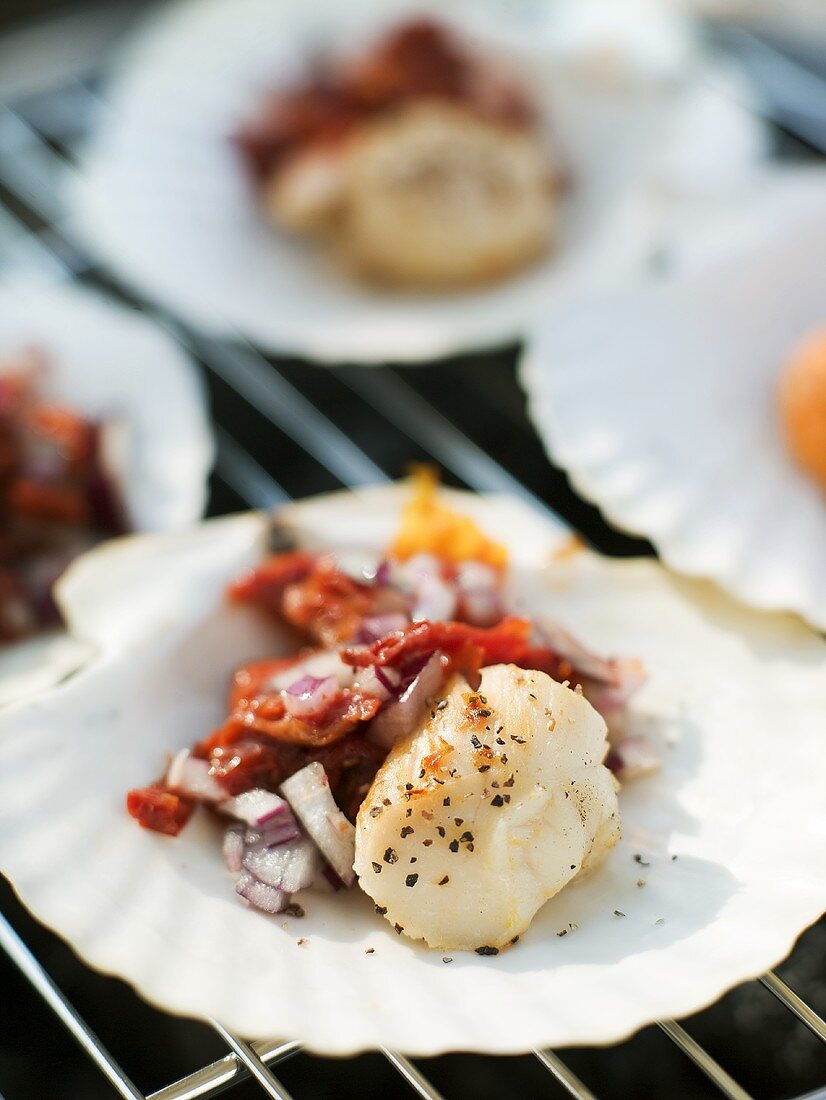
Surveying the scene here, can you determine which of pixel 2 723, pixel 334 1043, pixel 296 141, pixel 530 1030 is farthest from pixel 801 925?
pixel 296 141

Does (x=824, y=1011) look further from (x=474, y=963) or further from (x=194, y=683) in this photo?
(x=194, y=683)

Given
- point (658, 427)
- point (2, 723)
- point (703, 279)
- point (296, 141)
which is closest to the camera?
point (2, 723)

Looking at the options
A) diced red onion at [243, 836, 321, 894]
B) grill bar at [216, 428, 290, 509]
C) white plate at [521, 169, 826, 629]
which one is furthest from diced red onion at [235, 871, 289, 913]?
grill bar at [216, 428, 290, 509]

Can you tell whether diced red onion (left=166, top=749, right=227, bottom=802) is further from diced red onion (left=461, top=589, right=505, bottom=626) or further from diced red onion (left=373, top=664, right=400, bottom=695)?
diced red onion (left=461, top=589, right=505, bottom=626)

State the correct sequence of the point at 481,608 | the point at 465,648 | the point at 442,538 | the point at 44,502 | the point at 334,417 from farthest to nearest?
the point at 334,417, the point at 44,502, the point at 442,538, the point at 481,608, the point at 465,648

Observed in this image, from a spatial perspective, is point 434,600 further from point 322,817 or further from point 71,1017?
point 71,1017

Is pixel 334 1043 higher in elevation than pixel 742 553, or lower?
lower

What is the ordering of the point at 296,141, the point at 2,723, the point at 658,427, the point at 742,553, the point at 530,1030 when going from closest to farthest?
1. the point at 530,1030
2. the point at 2,723
3. the point at 742,553
4. the point at 658,427
5. the point at 296,141

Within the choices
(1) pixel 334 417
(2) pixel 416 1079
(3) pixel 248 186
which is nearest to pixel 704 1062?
(2) pixel 416 1079
